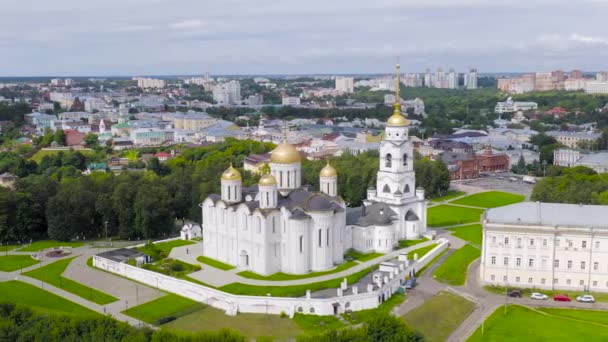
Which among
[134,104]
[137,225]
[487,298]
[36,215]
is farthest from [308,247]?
[134,104]

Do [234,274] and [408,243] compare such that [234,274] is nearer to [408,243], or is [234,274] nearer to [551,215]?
[408,243]

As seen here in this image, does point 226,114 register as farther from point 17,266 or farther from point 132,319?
point 132,319

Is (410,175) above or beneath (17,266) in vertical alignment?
above

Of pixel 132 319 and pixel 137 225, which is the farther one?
pixel 137 225

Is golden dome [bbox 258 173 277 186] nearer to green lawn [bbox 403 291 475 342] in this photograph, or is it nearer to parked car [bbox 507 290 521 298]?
green lawn [bbox 403 291 475 342]

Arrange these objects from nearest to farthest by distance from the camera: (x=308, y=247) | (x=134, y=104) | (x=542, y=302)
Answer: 1. (x=542, y=302)
2. (x=308, y=247)
3. (x=134, y=104)

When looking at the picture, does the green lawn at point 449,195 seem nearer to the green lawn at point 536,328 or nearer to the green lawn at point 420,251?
the green lawn at point 420,251

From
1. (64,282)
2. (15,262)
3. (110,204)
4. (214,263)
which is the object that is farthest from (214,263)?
(15,262)
